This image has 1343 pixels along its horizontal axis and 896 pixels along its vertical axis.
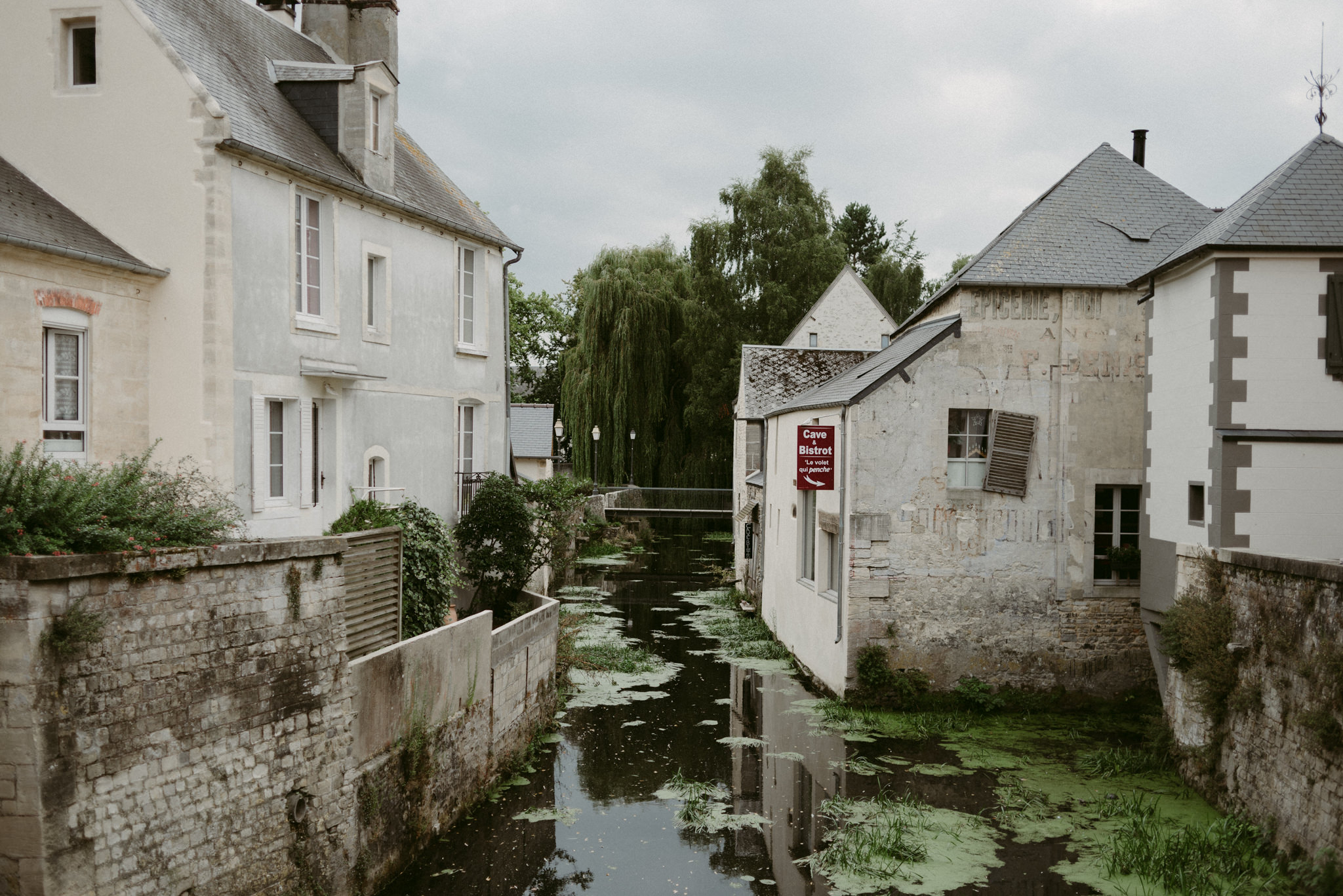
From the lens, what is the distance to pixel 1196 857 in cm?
859

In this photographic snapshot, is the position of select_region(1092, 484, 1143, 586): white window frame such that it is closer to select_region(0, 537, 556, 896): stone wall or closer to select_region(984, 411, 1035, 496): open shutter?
select_region(984, 411, 1035, 496): open shutter

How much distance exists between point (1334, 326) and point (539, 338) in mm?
44500

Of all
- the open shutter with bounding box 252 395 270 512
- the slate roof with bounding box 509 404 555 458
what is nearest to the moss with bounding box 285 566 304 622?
the open shutter with bounding box 252 395 270 512

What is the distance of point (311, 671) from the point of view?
310 inches

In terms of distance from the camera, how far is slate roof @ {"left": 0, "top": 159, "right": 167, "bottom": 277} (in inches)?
375

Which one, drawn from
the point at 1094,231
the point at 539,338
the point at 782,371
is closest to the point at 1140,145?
the point at 1094,231

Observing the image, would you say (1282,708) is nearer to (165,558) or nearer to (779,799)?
(779,799)

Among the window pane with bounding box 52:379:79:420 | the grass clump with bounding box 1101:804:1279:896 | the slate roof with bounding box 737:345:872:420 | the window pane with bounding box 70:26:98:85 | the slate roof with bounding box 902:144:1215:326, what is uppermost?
the window pane with bounding box 70:26:98:85

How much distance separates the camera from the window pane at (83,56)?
37.0 ft

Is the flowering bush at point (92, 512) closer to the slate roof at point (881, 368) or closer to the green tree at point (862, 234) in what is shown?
the slate roof at point (881, 368)

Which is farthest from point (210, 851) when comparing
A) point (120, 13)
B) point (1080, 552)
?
point (1080, 552)

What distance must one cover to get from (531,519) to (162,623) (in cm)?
912

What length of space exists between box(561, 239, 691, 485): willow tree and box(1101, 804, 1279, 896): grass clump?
29.5 metres

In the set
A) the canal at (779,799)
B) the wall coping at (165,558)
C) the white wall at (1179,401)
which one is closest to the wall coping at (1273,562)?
the white wall at (1179,401)
